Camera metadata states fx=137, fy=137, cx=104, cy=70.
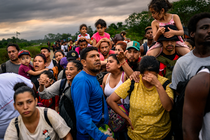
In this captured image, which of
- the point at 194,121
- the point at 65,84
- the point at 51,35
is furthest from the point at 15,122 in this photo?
the point at 51,35

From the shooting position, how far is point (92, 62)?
2408mm

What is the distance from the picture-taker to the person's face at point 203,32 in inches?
63.5

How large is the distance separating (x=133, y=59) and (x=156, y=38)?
2.66 feet

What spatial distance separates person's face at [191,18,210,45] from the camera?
161 cm

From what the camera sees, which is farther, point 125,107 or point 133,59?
point 133,59

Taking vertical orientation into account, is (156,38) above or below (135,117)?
above

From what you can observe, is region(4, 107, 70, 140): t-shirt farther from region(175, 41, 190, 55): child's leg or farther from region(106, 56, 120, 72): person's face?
region(175, 41, 190, 55): child's leg

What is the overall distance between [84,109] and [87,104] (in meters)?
0.08

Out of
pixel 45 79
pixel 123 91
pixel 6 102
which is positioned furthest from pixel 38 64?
pixel 123 91

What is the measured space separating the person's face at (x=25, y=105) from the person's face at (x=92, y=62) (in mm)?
1032

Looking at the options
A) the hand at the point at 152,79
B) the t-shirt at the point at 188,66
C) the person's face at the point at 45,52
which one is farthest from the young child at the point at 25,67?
the t-shirt at the point at 188,66

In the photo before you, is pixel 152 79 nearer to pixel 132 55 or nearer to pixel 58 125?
pixel 132 55

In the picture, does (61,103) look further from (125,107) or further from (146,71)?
(146,71)

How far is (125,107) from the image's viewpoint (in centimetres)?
265
